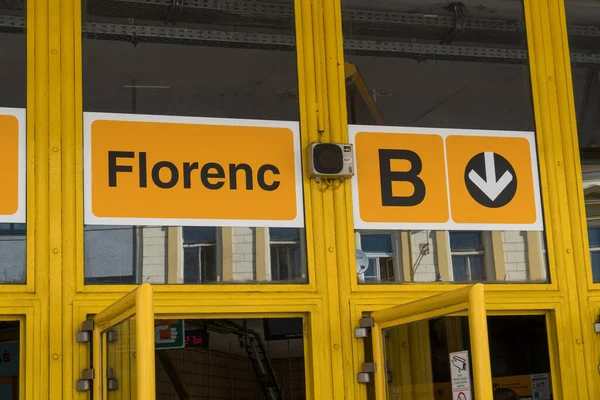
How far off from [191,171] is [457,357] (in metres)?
1.34

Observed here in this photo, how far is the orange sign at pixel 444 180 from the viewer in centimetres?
454

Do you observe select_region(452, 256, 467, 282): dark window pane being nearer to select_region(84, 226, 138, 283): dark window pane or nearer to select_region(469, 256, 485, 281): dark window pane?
select_region(469, 256, 485, 281): dark window pane

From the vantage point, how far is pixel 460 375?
384 centimetres

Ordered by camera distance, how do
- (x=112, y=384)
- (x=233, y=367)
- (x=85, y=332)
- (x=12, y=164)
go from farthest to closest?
1. (x=233, y=367)
2. (x=12, y=164)
3. (x=85, y=332)
4. (x=112, y=384)

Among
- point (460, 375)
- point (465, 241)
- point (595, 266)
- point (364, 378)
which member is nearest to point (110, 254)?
point (364, 378)

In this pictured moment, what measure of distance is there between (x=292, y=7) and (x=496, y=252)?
4.69ft

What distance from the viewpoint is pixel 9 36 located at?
423 centimetres

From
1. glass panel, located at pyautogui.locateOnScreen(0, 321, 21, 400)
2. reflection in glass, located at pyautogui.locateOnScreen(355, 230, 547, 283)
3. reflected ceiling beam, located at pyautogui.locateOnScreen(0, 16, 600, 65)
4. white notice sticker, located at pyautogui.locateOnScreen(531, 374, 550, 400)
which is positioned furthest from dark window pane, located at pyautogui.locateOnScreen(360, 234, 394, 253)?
glass panel, located at pyautogui.locateOnScreen(0, 321, 21, 400)

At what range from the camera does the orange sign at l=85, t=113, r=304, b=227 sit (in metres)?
4.21

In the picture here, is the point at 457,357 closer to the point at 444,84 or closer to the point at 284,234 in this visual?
the point at 284,234

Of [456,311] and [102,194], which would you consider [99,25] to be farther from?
[456,311]

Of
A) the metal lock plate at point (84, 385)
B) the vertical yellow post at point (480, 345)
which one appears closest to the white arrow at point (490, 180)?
the vertical yellow post at point (480, 345)

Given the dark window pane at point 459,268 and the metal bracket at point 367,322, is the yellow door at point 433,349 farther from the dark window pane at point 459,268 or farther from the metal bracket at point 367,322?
the dark window pane at point 459,268

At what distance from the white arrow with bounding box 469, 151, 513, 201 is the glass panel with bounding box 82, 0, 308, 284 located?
2.87ft
